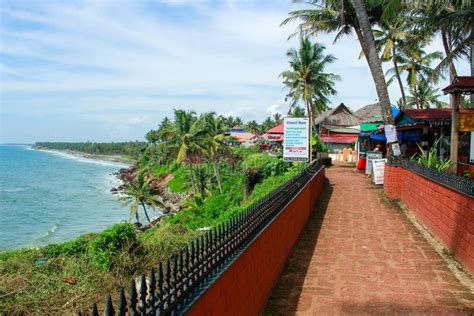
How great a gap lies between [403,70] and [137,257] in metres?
30.2

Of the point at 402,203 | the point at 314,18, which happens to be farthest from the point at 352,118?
the point at 402,203

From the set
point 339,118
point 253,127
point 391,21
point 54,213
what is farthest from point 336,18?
point 253,127

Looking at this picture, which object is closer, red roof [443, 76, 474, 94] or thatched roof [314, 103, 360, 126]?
red roof [443, 76, 474, 94]

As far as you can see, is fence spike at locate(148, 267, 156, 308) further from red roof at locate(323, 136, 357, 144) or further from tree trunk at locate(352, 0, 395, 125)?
red roof at locate(323, 136, 357, 144)

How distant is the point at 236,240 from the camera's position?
420 centimetres

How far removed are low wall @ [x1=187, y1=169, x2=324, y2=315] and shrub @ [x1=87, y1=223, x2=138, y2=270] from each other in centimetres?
793

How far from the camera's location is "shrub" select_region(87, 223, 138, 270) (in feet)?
44.7

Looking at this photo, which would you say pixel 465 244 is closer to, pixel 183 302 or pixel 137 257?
pixel 183 302

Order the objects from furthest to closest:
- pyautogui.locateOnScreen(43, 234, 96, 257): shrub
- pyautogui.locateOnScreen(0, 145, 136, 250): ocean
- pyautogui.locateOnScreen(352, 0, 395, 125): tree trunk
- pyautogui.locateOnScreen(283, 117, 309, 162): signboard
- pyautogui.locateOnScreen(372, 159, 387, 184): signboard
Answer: pyautogui.locateOnScreen(0, 145, 136, 250): ocean, pyautogui.locateOnScreen(43, 234, 96, 257): shrub, pyautogui.locateOnScreen(372, 159, 387, 184): signboard, pyautogui.locateOnScreen(352, 0, 395, 125): tree trunk, pyautogui.locateOnScreen(283, 117, 309, 162): signboard

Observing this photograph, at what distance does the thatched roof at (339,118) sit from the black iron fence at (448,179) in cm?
2975

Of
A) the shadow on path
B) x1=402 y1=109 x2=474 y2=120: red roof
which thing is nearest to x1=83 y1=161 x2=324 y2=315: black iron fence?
the shadow on path

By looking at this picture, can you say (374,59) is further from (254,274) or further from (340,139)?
(340,139)

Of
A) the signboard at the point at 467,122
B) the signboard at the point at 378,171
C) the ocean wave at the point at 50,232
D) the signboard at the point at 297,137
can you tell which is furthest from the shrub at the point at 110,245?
the ocean wave at the point at 50,232

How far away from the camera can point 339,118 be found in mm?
42594
